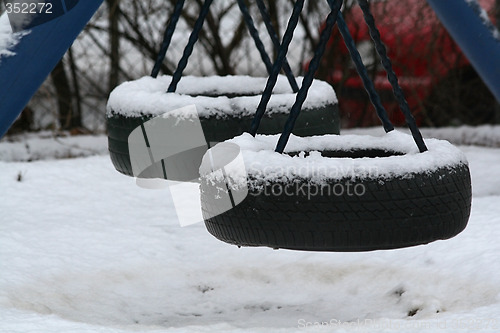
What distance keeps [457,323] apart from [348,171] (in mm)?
626

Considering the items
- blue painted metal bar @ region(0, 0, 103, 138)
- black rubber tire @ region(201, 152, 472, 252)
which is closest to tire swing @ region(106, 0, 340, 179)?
blue painted metal bar @ region(0, 0, 103, 138)

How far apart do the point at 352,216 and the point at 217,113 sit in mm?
881

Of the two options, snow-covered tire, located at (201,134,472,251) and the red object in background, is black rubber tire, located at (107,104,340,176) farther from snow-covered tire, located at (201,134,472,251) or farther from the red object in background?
the red object in background

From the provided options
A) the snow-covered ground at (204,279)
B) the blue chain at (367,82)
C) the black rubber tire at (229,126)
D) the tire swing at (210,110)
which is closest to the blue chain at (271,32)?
the tire swing at (210,110)

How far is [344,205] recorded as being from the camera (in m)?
2.10

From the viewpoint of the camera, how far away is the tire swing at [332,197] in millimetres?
2105

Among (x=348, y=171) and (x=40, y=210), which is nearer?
(x=348, y=171)

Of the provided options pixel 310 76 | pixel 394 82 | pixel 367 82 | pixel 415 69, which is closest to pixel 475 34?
pixel 367 82

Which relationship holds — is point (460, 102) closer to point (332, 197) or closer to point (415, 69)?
point (415, 69)

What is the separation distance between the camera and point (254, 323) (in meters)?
2.77

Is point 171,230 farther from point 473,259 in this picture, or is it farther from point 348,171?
point 348,171

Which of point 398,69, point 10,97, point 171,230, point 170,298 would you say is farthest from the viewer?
point 398,69

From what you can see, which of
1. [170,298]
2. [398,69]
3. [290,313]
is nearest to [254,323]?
[290,313]

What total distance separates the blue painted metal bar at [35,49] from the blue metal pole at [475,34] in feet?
3.71
